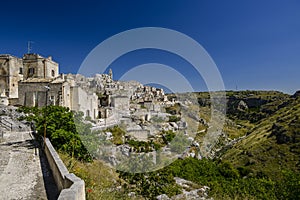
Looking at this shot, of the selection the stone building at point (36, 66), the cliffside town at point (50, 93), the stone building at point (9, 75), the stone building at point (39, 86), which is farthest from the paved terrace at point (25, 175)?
the stone building at point (36, 66)

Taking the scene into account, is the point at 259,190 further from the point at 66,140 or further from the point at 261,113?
the point at 261,113

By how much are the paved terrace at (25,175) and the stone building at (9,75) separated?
54.7ft

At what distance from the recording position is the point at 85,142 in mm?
11250

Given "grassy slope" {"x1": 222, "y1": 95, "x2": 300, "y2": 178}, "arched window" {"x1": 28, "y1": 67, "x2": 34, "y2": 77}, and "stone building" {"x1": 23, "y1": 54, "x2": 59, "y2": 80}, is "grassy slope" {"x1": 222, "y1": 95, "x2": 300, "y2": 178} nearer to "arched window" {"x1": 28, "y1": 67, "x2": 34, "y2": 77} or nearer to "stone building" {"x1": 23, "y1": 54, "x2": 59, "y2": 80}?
"stone building" {"x1": 23, "y1": 54, "x2": 59, "y2": 80}

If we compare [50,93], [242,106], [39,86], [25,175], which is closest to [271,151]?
[50,93]

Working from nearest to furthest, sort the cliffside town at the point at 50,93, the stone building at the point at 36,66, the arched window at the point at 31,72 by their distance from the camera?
the cliffside town at the point at 50,93, the stone building at the point at 36,66, the arched window at the point at 31,72

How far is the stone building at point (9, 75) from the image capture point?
2400cm

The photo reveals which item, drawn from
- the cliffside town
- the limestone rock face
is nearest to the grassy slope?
the cliffside town

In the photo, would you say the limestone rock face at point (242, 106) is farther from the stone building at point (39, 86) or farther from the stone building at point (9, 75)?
the stone building at point (9, 75)

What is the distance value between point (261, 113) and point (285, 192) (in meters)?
89.3

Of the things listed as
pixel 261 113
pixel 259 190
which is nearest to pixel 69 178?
pixel 259 190

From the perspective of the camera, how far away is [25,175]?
22.0 feet

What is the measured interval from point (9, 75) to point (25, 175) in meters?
21.5

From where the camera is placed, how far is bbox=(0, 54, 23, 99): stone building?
78.7ft
